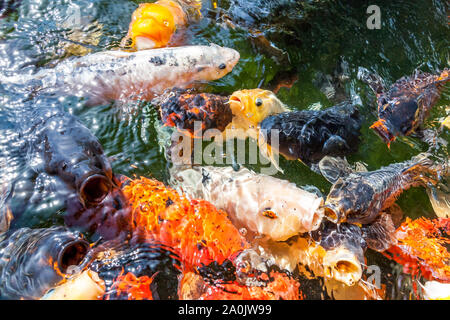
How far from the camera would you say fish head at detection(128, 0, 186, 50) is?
13.8 feet

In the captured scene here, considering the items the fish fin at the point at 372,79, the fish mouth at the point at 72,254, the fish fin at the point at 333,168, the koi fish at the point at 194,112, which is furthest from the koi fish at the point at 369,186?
the fish mouth at the point at 72,254

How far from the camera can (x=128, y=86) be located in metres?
3.89

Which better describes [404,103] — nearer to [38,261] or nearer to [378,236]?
[378,236]

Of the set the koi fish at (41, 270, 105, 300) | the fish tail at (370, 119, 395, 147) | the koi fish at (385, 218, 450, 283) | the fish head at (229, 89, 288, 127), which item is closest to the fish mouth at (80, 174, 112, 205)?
the koi fish at (41, 270, 105, 300)

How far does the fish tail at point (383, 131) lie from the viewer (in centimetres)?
392

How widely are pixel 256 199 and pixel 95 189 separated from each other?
1315 mm

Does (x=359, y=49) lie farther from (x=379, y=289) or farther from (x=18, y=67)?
(x=18, y=67)

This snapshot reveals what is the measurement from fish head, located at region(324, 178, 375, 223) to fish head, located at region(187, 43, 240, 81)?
76.2 inches

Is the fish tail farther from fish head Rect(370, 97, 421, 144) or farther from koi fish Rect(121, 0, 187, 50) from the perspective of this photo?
koi fish Rect(121, 0, 187, 50)

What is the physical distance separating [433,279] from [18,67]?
187 inches

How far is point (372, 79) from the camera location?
442 centimetres
